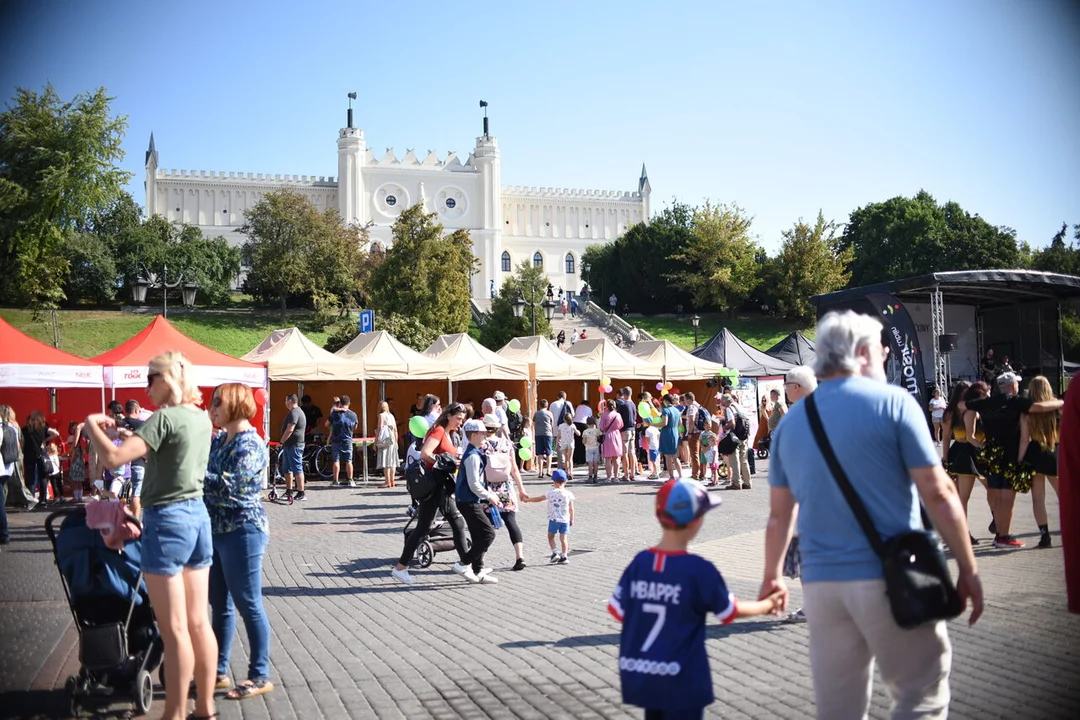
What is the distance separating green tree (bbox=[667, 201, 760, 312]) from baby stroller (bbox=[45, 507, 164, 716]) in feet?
198

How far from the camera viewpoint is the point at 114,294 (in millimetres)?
61188

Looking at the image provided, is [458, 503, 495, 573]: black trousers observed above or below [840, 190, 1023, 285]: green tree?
below

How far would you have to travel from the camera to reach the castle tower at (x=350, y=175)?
93.9 metres

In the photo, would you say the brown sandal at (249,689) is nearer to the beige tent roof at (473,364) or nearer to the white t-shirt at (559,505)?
the white t-shirt at (559,505)

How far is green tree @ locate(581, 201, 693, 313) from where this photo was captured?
72562mm

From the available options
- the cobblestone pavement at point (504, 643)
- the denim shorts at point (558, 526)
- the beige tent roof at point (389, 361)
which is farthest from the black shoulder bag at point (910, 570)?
the beige tent roof at point (389, 361)

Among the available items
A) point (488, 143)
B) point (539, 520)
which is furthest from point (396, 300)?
point (488, 143)

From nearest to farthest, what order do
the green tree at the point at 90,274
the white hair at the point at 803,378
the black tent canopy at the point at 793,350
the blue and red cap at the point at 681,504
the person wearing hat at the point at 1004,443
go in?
the blue and red cap at the point at 681,504 < the white hair at the point at 803,378 < the person wearing hat at the point at 1004,443 < the black tent canopy at the point at 793,350 < the green tree at the point at 90,274

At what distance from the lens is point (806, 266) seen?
61.6m

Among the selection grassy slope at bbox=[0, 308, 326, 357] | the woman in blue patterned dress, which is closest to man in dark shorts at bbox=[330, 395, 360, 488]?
the woman in blue patterned dress

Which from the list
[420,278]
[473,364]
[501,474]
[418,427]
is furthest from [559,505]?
[420,278]

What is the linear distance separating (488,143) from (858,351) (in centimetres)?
9845

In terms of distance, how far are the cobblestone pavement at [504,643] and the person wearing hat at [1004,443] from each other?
0.63 meters

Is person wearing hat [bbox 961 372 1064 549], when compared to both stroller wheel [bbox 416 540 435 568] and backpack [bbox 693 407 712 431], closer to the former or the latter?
stroller wheel [bbox 416 540 435 568]
